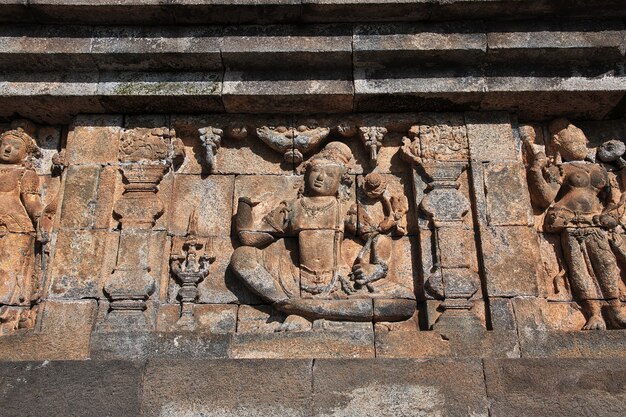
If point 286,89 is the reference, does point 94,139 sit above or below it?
below

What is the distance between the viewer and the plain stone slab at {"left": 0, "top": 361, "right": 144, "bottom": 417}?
190 inches

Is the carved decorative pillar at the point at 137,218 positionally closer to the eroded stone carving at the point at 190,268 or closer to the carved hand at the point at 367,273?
the eroded stone carving at the point at 190,268

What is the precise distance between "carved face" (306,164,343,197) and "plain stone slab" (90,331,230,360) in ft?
5.83

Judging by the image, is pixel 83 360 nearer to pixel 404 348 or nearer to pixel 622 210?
pixel 404 348

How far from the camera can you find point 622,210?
6484mm

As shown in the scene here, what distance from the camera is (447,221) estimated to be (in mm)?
6172

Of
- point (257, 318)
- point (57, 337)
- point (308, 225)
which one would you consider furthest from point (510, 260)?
point (57, 337)

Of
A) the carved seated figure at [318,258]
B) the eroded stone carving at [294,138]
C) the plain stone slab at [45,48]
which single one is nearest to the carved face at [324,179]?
the carved seated figure at [318,258]

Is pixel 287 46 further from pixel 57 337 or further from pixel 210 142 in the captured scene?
pixel 57 337

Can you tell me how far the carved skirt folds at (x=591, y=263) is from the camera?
6.03m

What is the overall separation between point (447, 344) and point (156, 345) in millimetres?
2574

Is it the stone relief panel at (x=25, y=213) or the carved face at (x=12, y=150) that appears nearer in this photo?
the stone relief panel at (x=25, y=213)

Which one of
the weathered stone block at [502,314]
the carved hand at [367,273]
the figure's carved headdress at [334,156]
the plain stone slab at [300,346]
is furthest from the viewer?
the figure's carved headdress at [334,156]

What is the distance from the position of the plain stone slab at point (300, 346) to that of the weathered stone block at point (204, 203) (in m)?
1.32
